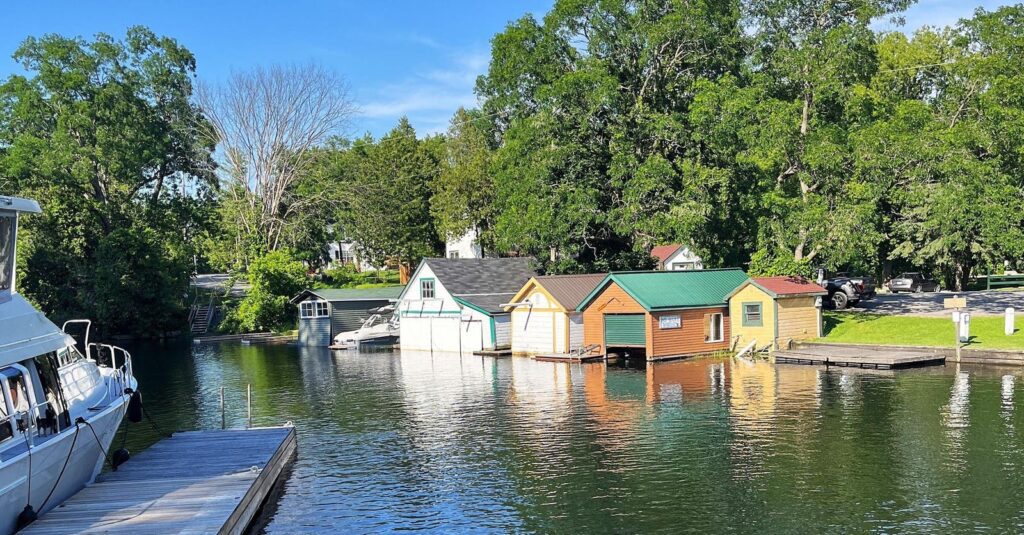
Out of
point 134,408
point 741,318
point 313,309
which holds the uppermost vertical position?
A: point 313,309

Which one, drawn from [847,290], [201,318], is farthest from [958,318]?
[201,318]

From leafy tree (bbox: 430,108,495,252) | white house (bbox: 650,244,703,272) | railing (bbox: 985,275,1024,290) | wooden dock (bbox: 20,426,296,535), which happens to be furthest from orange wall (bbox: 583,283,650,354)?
railing (bbox: 985,275,1024,290)

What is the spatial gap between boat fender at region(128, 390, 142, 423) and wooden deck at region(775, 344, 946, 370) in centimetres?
3113

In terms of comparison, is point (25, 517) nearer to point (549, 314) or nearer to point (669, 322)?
point (669, 322)

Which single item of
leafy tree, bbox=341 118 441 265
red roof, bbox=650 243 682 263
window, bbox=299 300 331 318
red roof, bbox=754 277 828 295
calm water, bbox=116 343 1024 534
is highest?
leafy tree, bbox=341 118 441 265

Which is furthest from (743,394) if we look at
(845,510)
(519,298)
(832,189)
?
(832,189)

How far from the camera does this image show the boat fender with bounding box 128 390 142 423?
77.6 ft

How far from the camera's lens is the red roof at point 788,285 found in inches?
1825

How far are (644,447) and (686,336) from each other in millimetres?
21155

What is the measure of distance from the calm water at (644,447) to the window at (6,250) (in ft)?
26.8

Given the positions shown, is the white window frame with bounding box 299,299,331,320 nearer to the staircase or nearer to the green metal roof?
the staircase

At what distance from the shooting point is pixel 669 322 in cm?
4597

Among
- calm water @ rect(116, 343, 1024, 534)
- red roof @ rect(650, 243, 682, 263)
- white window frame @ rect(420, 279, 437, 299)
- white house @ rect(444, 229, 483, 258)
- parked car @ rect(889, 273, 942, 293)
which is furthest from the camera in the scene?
white house @ rect(444, 229, 483, 258)

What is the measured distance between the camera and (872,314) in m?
52.4
